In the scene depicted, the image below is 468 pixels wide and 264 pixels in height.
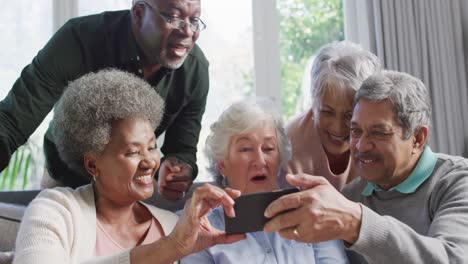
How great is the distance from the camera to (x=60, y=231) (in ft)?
5.25

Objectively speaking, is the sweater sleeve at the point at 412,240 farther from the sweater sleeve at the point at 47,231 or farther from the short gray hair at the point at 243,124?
the sweater sleeve at the point at 47,231

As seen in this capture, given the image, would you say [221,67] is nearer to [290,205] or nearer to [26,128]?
[26,128]

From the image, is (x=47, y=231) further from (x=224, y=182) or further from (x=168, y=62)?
(x=168, y=62)

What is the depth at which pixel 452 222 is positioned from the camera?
1.55 m

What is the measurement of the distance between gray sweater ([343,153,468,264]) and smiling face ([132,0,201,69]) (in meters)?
0.81

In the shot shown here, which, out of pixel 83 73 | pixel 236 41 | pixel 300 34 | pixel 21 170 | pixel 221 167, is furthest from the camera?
pixel 300 34

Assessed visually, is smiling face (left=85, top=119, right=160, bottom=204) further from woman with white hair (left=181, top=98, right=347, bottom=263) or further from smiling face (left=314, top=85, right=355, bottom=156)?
smiling face (left=314, top=85, right=355, bottom=156)

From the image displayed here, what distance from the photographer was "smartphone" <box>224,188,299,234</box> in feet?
4.72

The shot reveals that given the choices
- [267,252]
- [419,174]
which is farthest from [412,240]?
[267,252]

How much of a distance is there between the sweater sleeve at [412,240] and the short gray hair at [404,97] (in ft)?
0.99

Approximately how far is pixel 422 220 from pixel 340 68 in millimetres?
626

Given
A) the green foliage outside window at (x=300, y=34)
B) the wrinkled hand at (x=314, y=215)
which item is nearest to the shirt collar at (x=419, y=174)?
the wrinkled hand at (x=314, y=215)

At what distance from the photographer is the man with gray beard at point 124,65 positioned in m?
2.11

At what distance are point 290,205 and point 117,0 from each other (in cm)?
252
